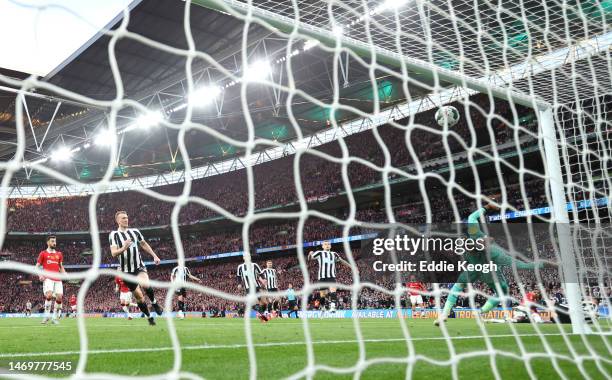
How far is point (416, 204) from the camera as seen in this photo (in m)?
26.8

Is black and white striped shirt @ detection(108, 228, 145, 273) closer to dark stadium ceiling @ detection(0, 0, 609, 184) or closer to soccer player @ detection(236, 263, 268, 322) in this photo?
soccer player @ detection(236, 263, 268, 322)

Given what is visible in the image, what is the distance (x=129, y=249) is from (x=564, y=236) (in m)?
5.38

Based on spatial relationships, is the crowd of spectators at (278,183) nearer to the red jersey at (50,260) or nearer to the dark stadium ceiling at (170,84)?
the dark stadium ceiling at (170,84)

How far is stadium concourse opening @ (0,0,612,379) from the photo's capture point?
254cm

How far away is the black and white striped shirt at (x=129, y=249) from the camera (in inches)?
263

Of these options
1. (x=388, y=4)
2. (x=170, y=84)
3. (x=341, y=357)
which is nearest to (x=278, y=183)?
(x=170, y=84)

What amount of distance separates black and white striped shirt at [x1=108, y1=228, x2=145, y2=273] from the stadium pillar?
4.84 metres

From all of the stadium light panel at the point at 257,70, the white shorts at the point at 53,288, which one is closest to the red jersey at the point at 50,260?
the white shorts at the point at 53,288

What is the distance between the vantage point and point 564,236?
493 centimetres

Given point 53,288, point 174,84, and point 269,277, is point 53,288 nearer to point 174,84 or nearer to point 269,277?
point 269,277

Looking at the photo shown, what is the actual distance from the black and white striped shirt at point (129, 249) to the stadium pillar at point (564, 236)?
484cm

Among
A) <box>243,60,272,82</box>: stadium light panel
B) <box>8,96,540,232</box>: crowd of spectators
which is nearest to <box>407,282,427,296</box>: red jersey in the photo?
<box>243,60,272,82</box>: stadium light panel

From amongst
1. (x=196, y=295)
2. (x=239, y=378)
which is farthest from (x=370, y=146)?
(x=239, y=378)

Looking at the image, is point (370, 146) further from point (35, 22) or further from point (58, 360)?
point (35, 22)
